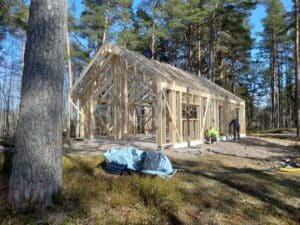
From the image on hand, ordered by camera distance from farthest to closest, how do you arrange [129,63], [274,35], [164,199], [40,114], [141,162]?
[274,35] < [129,63] < [141,162] < [164,199] < [40,114]

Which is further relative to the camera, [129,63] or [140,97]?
[140,97]

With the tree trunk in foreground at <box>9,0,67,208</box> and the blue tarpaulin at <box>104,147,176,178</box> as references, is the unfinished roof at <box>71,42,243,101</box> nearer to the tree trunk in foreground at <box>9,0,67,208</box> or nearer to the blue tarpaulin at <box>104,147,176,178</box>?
the blue tarpaulin at <box>104,147,176,178</box>

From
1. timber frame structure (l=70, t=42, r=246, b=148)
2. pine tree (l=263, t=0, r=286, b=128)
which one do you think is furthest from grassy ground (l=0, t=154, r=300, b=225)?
pine tree (l=263, t=0, r=286, b=128)

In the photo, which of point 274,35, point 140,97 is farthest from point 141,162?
point 274,35

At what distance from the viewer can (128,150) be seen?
7.40 meters

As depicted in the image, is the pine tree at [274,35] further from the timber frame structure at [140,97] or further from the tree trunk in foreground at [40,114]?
the tree trunk in foreground at [40,114]

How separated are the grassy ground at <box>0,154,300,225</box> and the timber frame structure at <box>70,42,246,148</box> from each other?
4963 mm

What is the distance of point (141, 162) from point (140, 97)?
9952 mm

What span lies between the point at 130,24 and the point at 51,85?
21.1m

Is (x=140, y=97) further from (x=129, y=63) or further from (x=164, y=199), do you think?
(x=164, y=199)

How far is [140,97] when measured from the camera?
55.3 feet

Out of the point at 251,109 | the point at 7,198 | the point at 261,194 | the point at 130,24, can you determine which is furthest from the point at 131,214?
the point at 251,109

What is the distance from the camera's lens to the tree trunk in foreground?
4496mm

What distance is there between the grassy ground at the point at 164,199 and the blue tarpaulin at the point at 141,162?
267 mm
